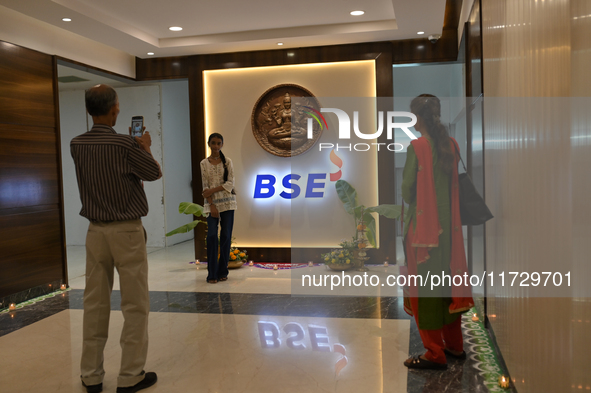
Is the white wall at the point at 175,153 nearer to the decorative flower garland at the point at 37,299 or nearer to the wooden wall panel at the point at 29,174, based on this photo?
the wooden wall panel at the point at 29,174

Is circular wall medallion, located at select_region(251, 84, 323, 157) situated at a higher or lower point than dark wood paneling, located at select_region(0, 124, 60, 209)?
higher

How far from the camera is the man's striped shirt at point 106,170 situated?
2568 millimetres

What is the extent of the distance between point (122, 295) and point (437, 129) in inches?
78.3

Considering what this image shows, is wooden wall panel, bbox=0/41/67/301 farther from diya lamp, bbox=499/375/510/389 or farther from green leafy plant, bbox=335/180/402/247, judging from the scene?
diya lamp, bbox=499/375/510/389

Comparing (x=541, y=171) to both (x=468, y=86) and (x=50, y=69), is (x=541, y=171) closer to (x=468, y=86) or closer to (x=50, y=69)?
(x=468, y=86)

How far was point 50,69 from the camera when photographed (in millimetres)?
5051

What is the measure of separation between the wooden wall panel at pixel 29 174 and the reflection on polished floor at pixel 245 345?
0.39m

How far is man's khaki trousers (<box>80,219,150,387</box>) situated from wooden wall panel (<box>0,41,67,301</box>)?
232 centimetres

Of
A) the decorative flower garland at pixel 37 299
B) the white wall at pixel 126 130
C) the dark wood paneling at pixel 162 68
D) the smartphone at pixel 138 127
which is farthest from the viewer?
the white wall at pixel 126 130

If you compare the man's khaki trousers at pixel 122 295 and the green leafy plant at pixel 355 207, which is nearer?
the man's khaki trousers at pixel 122 295

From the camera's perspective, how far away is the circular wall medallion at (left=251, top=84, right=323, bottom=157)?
614 cm

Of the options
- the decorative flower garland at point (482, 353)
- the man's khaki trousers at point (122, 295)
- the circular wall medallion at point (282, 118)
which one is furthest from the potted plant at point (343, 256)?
the man's khaki trousers at point (122, 295)

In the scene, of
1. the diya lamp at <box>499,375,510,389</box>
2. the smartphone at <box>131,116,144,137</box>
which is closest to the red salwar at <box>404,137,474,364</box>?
the diya lamp at <box>499,375,510,389</box>

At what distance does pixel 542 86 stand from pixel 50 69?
4.81 metres
